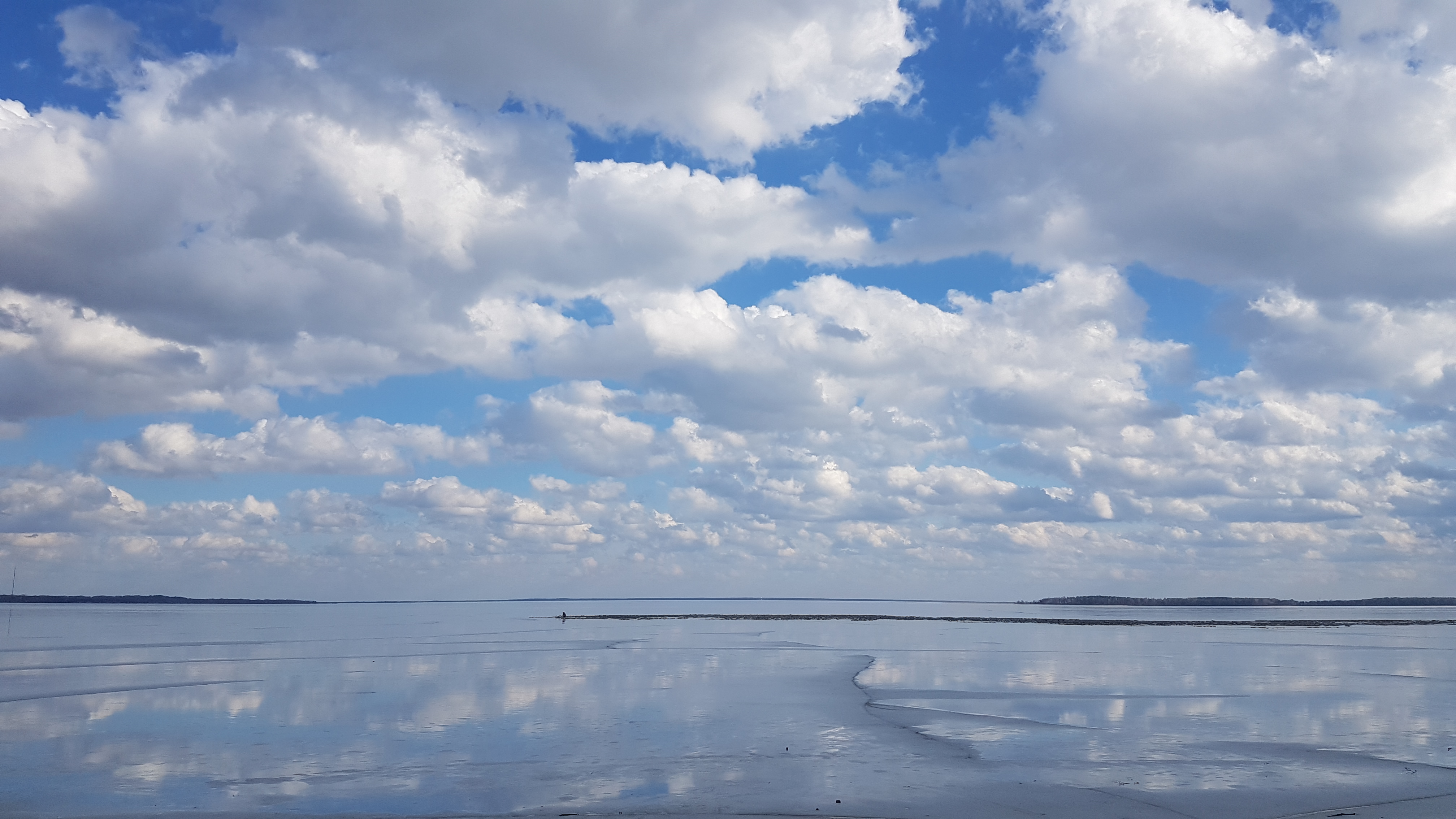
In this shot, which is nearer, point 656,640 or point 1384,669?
point 1384,669

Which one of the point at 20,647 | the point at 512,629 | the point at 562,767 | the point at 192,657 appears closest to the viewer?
the point at 562,767

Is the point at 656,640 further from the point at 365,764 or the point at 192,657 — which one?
the point at 365,764

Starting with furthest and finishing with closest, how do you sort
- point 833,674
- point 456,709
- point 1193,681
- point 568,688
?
point 833,674
point 1193,681
point 568,688
point 456,709

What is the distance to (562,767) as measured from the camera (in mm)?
20656

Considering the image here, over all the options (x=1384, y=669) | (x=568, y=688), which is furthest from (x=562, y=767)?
(x=1384, y=669)

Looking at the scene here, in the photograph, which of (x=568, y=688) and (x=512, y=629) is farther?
(x=512, y=629)

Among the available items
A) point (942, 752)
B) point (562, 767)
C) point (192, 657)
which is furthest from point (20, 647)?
point (942, 752)

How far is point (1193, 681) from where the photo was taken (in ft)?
131

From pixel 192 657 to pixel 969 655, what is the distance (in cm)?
4636

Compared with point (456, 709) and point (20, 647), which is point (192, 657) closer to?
point (20, 647)

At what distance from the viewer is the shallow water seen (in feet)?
58.6

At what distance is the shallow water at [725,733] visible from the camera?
58.6ft

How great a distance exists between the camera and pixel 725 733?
83.1 ft

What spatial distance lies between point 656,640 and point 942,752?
54151 mm
